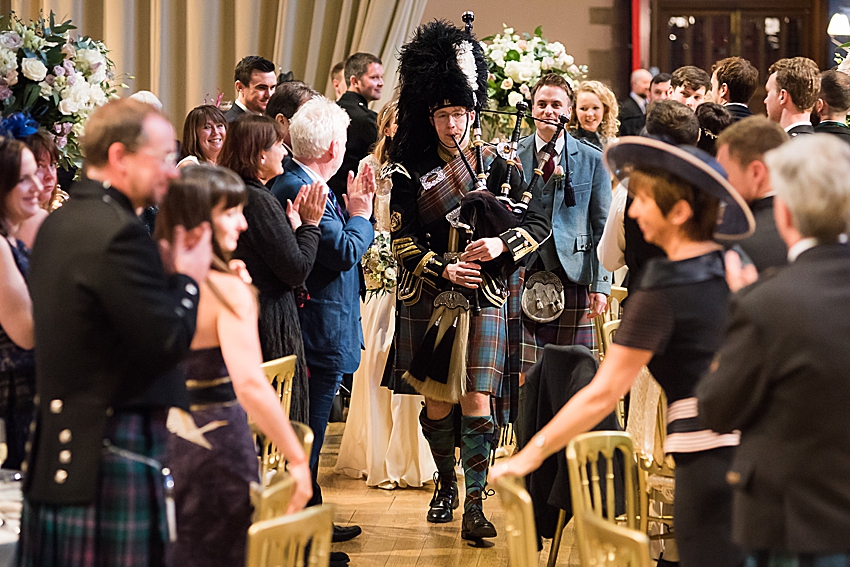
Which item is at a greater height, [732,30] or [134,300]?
[732,30]

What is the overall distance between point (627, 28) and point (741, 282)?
7.02m

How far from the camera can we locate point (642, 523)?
10.6ft

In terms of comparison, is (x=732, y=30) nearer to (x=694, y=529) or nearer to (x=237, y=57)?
(x=237, y=57)

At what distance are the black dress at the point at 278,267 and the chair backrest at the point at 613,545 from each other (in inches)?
66.0

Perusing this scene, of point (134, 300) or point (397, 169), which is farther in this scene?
point (397, 169)

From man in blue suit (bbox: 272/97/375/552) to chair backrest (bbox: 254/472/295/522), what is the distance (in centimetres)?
141

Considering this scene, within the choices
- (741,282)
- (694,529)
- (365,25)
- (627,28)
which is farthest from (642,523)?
(627,28)

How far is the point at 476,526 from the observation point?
3.93 m

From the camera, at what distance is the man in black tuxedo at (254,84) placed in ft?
18.0

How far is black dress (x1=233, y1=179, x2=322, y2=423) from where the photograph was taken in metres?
3.31

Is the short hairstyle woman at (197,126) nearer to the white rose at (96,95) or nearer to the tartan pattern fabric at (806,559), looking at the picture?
the white rose at (96,95)

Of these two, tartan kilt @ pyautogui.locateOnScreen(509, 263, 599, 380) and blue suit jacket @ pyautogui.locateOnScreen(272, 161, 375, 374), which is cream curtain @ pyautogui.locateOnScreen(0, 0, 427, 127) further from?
blue suit jacket @ pyautogui.locateOnScreen(272, 161, 375, 374)

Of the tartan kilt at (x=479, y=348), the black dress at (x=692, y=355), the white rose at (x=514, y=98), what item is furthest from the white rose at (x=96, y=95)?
the black dress at (x=692, y=355)

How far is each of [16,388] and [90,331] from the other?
976mm
